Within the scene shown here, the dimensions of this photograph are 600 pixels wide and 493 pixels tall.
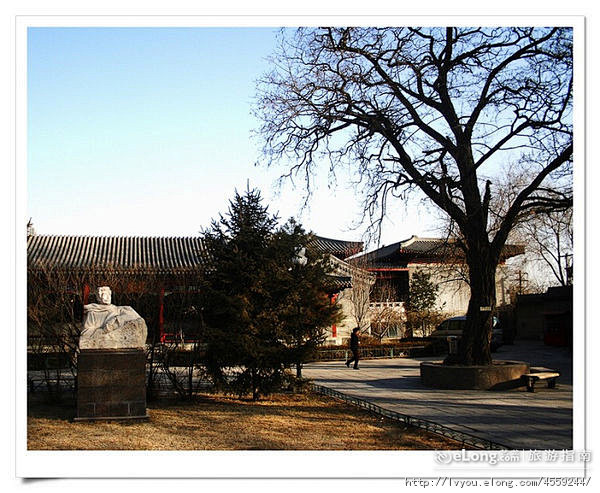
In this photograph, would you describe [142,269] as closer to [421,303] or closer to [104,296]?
[104,296]

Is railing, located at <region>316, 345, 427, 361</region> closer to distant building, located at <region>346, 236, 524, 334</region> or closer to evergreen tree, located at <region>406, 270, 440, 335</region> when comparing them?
evergreen tree, located at <region>406, 270, 440, 335</region>

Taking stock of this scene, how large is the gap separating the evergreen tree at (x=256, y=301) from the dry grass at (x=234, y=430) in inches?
26.1

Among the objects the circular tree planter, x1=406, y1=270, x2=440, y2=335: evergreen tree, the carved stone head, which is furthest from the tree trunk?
x1=406, y1=270, x2=440, y2=335: evergreen tree

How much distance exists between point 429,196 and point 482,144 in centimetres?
135

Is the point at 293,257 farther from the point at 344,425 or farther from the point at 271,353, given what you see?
the point at 344,425

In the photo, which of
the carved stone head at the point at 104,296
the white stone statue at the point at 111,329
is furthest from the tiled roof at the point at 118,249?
the white stone statue at the point at 111,329

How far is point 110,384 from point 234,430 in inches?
73.0

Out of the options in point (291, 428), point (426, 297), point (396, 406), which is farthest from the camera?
point (426, 297)

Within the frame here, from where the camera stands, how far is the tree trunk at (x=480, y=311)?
12086mm

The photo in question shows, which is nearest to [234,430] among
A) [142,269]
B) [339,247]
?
[142,269]

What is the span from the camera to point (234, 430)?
25.6 feet

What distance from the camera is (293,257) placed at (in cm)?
1043
